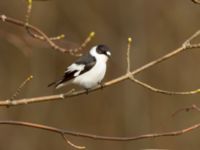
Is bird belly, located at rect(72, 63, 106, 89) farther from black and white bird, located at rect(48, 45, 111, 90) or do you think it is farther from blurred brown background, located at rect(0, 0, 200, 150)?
blurred brown background, located at rect(0, 0, 200, 150)

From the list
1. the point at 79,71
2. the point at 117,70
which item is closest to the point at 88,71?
the point at 79,71

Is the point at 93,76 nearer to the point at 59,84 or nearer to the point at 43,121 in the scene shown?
the point at 59,84

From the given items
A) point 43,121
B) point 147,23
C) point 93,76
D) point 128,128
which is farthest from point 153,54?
point 93,76

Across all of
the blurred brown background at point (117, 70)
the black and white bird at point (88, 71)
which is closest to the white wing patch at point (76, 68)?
the black and white bird at point (88, 71)

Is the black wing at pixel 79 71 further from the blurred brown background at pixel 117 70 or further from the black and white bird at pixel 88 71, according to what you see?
the blurred brown background at pixel 117 70

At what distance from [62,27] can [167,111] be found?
1.61 metres

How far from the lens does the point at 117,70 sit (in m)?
8.80

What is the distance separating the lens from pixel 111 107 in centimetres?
912

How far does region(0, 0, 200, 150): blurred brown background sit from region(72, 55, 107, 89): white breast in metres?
4.18

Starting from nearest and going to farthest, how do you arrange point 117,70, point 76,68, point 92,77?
1. point 92,77
2. point 76,68
3. point 117,70

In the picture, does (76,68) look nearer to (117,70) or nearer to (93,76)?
(93,76)

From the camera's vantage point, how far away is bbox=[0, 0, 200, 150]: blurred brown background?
877 cm

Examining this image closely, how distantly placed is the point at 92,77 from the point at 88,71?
92mm

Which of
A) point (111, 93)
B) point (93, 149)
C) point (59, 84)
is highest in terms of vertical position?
point (111, 93)
